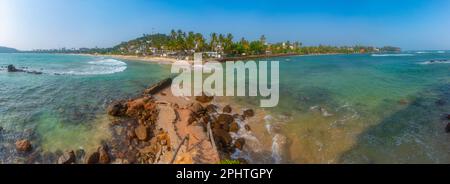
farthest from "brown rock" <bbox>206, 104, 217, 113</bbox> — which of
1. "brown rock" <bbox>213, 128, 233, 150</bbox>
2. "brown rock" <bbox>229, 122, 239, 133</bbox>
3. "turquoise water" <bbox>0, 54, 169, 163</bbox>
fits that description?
"turquoise water" <bbox>0, 54, 169, 163</bbox>

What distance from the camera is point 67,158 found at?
10.3 metres

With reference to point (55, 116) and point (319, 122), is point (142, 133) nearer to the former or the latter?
point (55, 116)

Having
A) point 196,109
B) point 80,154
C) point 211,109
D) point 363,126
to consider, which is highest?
point 196,109

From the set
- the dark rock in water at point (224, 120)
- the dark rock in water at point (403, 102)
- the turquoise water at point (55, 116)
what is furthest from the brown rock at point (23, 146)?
the dark rock in water at point (403, 102)

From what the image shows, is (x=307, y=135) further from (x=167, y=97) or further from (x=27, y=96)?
(x=27, y=96)

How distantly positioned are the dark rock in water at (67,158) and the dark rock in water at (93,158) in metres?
0.61

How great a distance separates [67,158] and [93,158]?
3.50 ft

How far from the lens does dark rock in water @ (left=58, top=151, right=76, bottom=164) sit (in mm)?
10187

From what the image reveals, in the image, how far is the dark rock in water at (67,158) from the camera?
10.2 metres

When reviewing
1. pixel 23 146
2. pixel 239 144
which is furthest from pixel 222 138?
pixel 23 146

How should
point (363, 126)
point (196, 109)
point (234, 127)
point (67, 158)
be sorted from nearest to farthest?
point (67, 158)
point (234, 127)
point (363, 126)
point (196, 109)

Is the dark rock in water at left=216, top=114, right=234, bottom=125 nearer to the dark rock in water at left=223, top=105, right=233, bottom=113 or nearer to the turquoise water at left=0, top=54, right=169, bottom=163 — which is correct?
the dark rock in water at left=223, top=105, right=233, bottom=113

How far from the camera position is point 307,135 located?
1302cm

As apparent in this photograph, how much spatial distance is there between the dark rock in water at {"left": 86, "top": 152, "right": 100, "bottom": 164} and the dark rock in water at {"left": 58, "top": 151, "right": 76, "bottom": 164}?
0.61 metres
